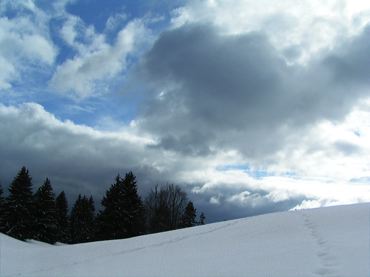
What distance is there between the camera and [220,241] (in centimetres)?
1534

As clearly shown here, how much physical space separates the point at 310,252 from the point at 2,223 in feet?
133

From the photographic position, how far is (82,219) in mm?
67875

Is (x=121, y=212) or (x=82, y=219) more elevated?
(x=82, y=219)

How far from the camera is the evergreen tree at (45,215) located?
154 feet

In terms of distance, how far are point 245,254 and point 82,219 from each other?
60010mm

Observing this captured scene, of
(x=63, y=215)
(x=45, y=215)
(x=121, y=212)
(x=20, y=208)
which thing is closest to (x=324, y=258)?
(x=121, y=212)

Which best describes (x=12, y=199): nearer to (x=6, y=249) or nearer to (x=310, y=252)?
(x=6, y=249)

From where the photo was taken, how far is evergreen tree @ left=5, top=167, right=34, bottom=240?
4340 cm

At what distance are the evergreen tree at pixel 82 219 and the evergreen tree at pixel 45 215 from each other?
1737 cm

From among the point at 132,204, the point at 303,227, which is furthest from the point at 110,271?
the point at 132,204

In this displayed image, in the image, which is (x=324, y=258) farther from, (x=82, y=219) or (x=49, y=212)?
(x=82, y=219)

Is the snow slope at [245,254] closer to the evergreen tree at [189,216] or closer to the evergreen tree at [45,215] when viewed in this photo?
the evergreen tree at [45,215]

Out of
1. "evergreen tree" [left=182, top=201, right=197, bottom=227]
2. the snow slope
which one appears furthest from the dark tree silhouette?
the snow slope

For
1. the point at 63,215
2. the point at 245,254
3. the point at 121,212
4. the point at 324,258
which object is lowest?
the point at 324,258
